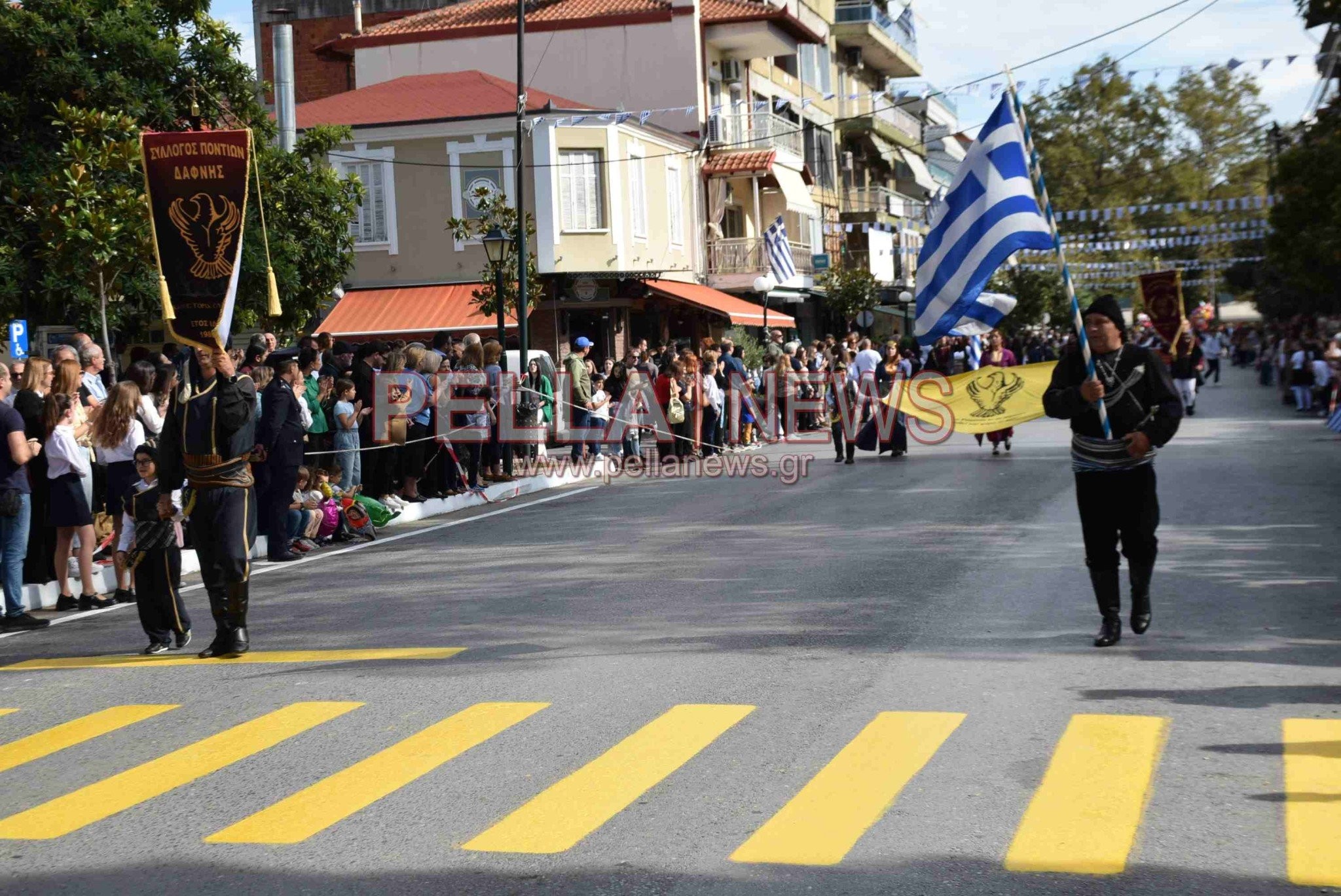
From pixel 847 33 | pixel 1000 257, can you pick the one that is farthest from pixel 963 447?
pixel 847 33

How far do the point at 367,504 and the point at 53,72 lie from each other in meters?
9.85

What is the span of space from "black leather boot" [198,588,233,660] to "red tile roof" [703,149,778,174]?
35.6 metres

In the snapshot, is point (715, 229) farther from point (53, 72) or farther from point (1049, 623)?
point (1049, 623)

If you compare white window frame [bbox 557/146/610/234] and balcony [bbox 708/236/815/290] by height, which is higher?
white window frame [bbox 557/146/610/234]

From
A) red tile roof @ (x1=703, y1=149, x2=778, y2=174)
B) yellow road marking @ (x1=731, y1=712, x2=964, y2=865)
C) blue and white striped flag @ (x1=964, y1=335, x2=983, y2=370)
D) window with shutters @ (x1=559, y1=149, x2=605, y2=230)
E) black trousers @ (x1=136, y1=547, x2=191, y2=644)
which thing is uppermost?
red tile roof @ (x1=703, y1=149, x2=778, y2=174)

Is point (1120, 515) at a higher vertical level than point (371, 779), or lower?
higher

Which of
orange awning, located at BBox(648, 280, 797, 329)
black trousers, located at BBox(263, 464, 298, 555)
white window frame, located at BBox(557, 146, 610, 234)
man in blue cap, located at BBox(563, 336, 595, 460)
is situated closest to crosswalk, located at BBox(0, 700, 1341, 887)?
black trousers, located at BBox(263, 464, 298, 555)

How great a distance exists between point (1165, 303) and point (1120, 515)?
82.3 ft

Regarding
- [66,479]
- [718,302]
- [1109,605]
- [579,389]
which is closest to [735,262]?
[718,302]

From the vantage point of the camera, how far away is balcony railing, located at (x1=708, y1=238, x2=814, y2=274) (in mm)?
44656

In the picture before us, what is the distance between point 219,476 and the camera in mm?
9680

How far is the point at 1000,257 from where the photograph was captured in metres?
12.1

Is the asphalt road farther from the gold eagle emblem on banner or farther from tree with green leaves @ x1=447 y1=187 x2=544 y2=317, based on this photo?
tree with green leaves @ x1=447 y1=187 x2=544 y2=317

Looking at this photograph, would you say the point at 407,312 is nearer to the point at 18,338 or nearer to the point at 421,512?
the point at 18,338
